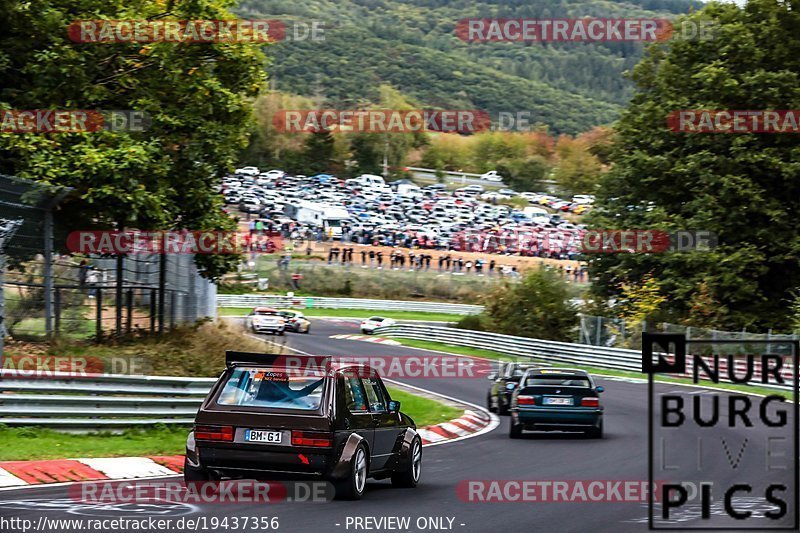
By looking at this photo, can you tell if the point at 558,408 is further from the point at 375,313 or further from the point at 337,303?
the point at 337,303

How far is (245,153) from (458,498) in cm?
12573

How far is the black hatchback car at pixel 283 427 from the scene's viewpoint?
11.0m

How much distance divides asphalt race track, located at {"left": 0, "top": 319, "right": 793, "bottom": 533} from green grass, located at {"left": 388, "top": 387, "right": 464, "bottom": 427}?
3.96 feet

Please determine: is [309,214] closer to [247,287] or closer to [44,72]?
[247,287]

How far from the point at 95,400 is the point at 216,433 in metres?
5.59

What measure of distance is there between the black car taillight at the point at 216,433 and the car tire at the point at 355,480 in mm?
1161

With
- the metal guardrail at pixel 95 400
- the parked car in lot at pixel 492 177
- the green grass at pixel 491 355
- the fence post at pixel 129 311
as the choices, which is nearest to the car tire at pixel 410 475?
the metal guardrail at pixel 95 400

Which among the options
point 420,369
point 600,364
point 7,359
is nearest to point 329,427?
point 7,359

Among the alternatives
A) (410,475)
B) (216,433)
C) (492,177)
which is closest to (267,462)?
(216,433)

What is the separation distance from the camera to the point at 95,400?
16.2 m
